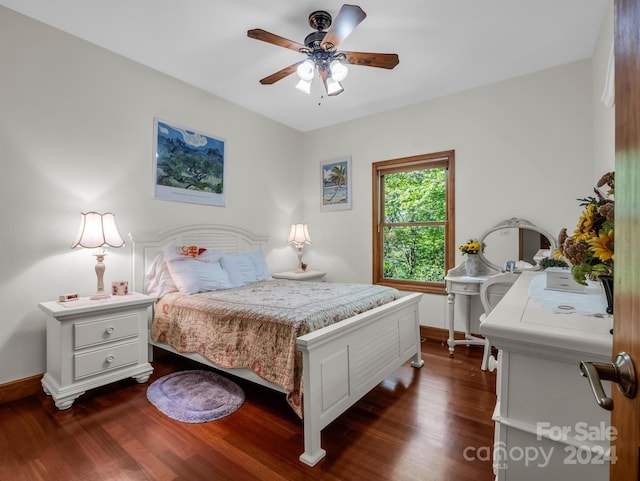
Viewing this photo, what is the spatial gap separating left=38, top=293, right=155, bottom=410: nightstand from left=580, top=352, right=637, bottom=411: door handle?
8.62 feet

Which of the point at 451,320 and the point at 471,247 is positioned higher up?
the point at 471,247

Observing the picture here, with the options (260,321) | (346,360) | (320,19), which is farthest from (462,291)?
(320,19)

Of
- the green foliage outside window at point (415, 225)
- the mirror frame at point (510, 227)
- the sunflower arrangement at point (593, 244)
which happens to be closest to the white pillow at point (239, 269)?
the green foliage outside window at point (415, 225)

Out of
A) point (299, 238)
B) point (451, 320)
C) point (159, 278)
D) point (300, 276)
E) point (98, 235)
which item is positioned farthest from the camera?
point (299, 238)

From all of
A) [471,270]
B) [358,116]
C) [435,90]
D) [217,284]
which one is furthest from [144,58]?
[471,270]

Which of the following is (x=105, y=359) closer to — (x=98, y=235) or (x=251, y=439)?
(x=98, y=235)

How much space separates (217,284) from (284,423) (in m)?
1.40

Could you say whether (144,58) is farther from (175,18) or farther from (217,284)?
(217,284)

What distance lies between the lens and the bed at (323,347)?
5.51 feet

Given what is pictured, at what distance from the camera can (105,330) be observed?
90.7 inches

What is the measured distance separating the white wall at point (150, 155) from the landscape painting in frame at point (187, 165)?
3.8 inches

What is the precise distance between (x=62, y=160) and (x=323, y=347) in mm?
2485

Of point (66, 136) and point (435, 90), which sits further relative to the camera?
point (435, 90)

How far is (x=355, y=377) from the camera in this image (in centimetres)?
201
